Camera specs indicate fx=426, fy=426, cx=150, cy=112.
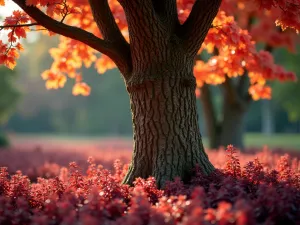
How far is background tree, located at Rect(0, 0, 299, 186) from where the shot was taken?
527 centimetres

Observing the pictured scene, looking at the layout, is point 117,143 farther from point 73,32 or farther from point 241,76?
point 73,32

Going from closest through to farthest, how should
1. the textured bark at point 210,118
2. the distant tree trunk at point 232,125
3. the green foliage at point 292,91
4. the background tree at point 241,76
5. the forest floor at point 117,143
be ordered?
1. the background tree at point 241,76
2. the distant tree trunk at point 232,125
3. the textured bark at point 210,118
4. the forest floor at point 117,143
5. the green foliage at point 292,91

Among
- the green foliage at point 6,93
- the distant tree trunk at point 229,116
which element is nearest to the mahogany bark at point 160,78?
the distant tree trunk at point 229,116

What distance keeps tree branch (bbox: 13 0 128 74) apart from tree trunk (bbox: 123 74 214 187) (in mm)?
490

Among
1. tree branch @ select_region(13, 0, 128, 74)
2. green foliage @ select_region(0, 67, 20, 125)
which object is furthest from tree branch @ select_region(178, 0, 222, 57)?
green foliage @ select_region(0, 67, 20, 125)

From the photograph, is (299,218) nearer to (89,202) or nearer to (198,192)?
(198,192)

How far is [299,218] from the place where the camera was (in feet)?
12.0

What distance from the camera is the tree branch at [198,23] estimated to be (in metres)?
5.32

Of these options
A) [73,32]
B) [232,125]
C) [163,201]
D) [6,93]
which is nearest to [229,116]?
[232,125]

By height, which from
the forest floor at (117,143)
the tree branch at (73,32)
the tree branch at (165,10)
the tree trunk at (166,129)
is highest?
the tree branch at (165,10)

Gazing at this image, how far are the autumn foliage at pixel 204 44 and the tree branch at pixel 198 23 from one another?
0.61m

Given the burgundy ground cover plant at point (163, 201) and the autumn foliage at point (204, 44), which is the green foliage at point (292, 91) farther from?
the burgundy ground cover plant at point (163, 201)

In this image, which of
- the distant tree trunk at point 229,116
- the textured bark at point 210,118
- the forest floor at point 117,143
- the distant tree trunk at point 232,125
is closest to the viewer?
the distant tree trunk at point 229,116

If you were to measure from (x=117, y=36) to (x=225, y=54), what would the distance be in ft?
7.28
